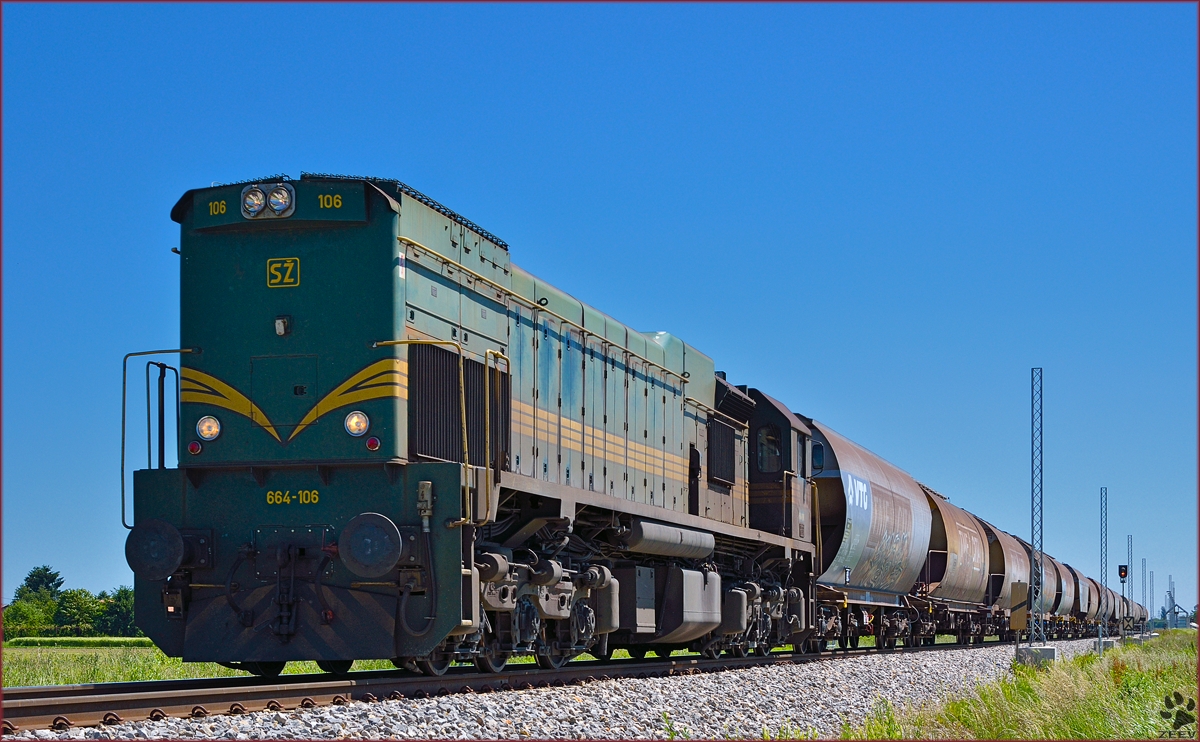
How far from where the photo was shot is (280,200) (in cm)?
1103

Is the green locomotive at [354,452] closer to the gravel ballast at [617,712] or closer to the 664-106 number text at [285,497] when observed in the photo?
the 664-106 number text at [285,497]

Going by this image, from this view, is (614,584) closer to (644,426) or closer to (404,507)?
(644,426)

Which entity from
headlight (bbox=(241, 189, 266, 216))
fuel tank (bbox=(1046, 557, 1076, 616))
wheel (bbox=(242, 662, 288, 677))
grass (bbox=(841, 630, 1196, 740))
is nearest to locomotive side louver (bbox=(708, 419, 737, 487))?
grass (bbox=(841, 630, 1196, 740))

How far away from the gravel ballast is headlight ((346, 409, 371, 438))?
7.91 ft

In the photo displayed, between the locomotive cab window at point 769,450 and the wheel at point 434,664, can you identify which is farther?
the locomotive cab window at point 769,450

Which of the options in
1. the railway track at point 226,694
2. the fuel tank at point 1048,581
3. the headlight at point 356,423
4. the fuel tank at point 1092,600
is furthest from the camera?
the fuel tank at point 1092,600

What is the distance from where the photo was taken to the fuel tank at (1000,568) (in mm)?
35188

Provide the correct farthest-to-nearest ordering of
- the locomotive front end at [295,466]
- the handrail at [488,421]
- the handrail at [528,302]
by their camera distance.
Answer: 1. the handrail at [528,302]
2. the handrail at [488,421]
3. the locomotive front end at [295,466]

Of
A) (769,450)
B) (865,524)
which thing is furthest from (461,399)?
(865,524)

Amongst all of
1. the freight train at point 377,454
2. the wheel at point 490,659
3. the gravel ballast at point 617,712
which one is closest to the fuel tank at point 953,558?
the gravel ballast at point 617,712

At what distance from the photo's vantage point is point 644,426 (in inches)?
621

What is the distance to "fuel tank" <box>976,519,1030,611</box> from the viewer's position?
115 feet

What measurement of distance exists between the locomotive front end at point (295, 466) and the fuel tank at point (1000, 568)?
27254 mm

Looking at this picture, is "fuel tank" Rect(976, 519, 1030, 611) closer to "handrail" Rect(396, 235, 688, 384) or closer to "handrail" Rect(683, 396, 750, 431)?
"handrail" Rect(683, 396, 750, 431)
